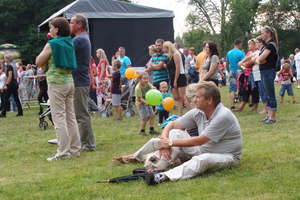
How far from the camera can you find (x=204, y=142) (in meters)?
4.00

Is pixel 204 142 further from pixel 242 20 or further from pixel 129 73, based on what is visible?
pixel 242 20

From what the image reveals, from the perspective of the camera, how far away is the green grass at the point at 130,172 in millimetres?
3531

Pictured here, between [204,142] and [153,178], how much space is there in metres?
0.73

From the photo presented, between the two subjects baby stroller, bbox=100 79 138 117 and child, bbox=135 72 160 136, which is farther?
baby stroller, bbox=100 79 138 117

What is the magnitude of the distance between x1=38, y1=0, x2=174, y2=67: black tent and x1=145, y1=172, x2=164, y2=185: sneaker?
10345mm

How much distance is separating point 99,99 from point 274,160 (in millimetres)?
8007

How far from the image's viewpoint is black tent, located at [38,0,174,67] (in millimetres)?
13711

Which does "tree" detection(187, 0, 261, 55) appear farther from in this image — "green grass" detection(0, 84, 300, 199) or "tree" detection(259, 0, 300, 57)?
"green grass" detection(0, 84, 300, 199)

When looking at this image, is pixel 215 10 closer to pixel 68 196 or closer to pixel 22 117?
pixel 22 117

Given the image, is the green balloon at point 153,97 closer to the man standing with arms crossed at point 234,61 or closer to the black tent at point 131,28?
the man standing with arms crossed at point 234,61

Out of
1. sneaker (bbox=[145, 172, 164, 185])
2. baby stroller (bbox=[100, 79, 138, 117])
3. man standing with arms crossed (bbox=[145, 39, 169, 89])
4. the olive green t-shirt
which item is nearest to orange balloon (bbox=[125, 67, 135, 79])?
baby stroller (bbox=[100, 79, 138, 117])

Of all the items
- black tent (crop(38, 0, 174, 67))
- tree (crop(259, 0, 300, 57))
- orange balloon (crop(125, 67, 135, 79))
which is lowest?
orange balloon (crop(125, 67, 135, 79))

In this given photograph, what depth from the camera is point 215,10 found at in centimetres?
4525

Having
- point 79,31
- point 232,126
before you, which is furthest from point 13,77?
point 232,126
